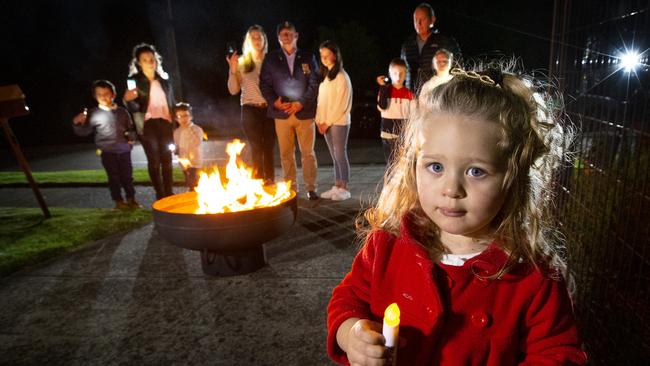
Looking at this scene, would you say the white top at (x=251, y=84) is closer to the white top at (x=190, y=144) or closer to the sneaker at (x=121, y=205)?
the white top at (x=190, y=144)

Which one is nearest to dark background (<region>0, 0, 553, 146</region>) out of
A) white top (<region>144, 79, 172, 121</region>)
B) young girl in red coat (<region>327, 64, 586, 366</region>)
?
white top (<region>144, 79, 172, 121</region>)

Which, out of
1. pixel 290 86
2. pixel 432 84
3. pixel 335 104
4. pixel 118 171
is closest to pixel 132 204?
pixel 118 171

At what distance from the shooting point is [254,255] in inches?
152

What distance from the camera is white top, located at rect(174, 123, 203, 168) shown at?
19.7 feet

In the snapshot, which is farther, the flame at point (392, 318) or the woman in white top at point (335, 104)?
the woman in white top at point (335, 104)

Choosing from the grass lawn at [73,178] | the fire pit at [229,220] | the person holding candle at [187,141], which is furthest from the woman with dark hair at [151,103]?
the fire pit at [229,220]

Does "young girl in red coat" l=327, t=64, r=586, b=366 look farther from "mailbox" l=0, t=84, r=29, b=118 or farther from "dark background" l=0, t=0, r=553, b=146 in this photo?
"dark background" l=0, t=0, r=553, b=146

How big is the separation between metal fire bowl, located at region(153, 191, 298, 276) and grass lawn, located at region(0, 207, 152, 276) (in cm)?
169

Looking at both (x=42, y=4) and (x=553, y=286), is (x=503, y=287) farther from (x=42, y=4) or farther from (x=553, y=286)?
(x=42, y=4)

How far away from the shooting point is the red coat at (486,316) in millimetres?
1330

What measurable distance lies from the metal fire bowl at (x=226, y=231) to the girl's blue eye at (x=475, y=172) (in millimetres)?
2329

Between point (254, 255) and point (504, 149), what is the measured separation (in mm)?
2890

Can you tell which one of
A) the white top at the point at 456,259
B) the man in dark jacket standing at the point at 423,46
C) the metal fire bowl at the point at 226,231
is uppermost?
the man in dark jacket standing at the point at 423,46

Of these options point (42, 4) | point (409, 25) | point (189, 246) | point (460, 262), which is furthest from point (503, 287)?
point (409, 25)
